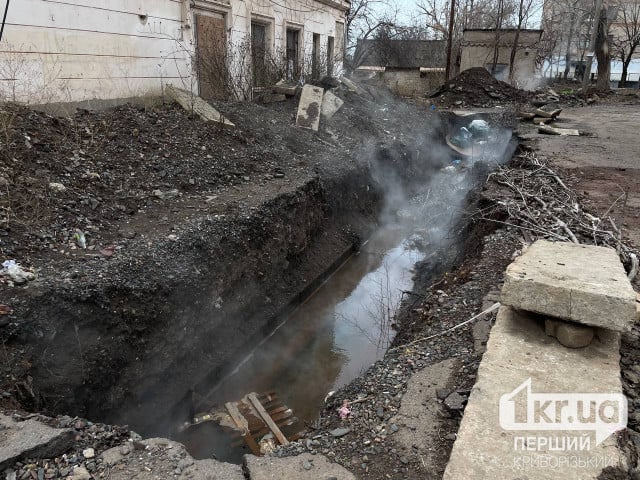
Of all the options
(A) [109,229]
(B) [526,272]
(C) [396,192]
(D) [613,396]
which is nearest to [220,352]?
(A) [109,229]

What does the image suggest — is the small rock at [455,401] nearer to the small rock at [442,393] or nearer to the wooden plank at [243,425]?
the small rock at [442,393]

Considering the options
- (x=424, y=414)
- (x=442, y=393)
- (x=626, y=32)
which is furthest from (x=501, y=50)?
(x=424, y=414)

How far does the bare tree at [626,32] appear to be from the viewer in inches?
1130

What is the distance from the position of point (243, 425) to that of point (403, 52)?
29661 mm

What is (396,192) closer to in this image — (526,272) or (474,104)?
(526,272)

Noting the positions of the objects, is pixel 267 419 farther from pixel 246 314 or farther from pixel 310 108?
pixel 310 108

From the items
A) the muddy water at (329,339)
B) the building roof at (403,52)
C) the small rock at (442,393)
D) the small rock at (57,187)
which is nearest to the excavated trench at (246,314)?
the muddy water at (329,339)

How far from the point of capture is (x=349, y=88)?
515 inches

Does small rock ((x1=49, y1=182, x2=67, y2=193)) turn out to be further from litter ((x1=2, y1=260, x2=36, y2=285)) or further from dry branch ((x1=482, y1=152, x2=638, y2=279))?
dry branch ((x1=482, y1=152, x2=638, y2=279))

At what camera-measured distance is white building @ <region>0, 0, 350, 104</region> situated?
5996mm

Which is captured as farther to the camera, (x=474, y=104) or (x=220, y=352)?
(x=474, y=104)

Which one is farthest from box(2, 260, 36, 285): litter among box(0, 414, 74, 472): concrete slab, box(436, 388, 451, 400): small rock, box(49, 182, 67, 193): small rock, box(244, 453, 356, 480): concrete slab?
box(436, 388, 451, 400): small rock

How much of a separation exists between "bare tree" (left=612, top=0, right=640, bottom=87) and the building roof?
10316 millimetres

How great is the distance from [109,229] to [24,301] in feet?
4.60
